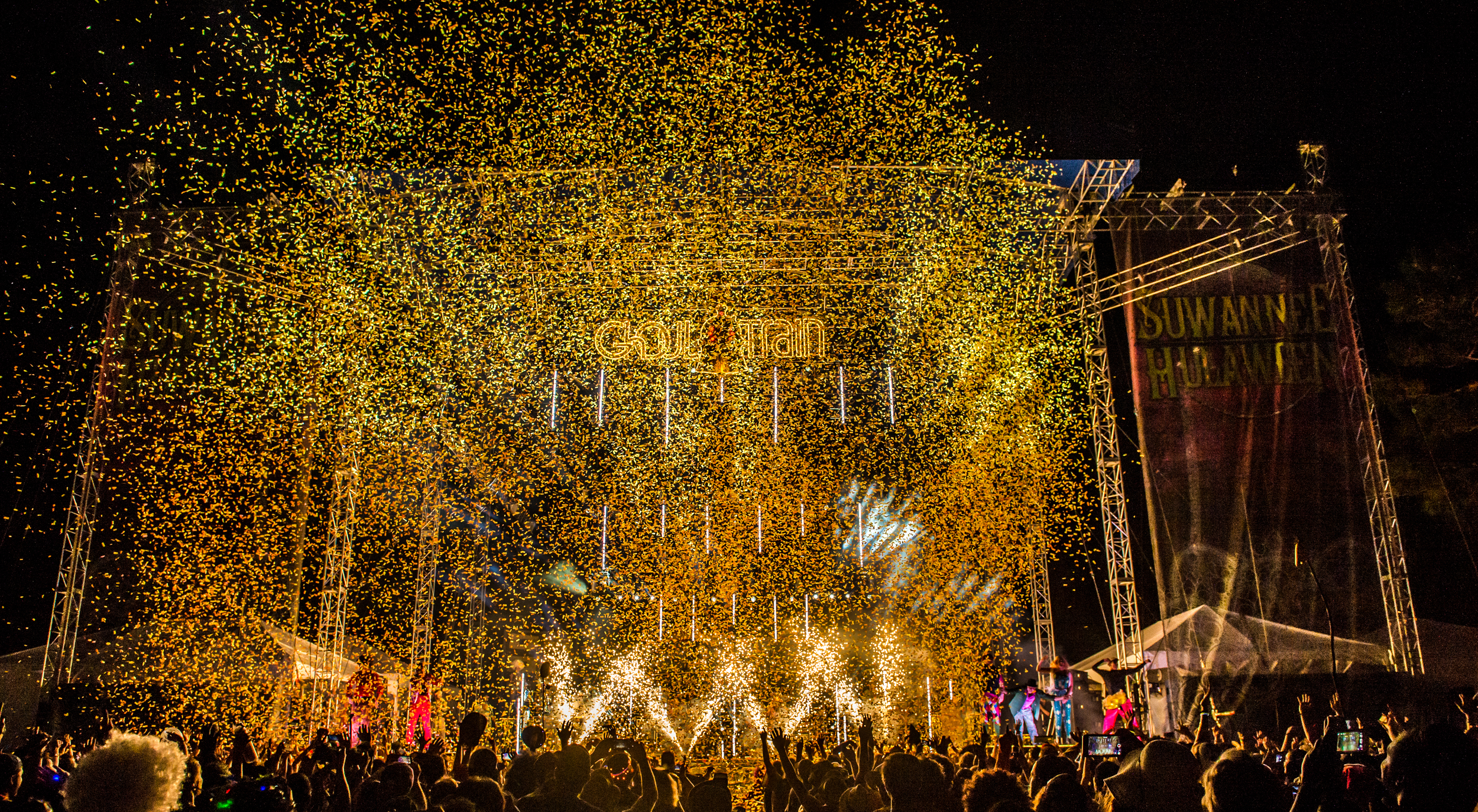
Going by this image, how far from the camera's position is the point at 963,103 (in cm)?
990

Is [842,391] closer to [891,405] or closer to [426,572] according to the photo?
[891,405]

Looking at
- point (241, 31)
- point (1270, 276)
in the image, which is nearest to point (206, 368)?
point (241, 31)

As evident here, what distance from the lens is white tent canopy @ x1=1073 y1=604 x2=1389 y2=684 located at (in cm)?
1145

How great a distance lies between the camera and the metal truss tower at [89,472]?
10.6m

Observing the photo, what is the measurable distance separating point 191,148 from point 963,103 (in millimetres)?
7804

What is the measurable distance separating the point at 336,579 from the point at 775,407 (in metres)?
6.98

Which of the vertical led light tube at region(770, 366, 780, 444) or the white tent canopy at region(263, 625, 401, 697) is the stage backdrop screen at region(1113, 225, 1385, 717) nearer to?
the vertical led light tube at region(770, 366, 780, 444)

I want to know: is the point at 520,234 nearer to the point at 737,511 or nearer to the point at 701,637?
the point at 737,511

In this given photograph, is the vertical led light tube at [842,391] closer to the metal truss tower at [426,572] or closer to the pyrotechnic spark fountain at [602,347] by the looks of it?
the pyrotechnic spark fountain at [602,347]

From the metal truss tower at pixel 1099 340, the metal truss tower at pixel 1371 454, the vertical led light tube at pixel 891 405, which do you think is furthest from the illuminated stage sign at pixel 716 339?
the metal truss tower at pixel 1371 454

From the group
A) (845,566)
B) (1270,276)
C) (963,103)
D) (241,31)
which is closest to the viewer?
(241,31)

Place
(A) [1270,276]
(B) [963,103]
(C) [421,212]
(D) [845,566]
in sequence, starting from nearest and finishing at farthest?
1. (B) [963,103]
2. (C) [421,212]
3. (A) [1270,276]
4. (D) [845,566]

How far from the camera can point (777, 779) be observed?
4094 millimetres

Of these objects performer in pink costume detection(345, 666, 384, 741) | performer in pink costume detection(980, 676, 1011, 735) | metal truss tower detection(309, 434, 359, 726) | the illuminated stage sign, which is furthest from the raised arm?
the illuminated stage sign
